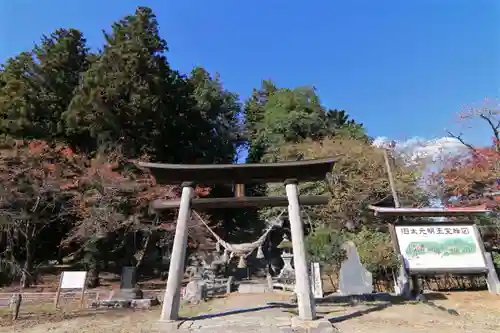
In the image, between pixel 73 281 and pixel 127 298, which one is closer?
pixel 73 281

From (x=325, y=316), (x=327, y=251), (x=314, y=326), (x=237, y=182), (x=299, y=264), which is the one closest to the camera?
(x=314, y=326)

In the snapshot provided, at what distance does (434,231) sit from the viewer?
10984mm

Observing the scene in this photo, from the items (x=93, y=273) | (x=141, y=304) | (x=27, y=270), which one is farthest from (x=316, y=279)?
(x=27, y=270)

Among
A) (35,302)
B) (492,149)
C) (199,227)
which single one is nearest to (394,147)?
(492,149)

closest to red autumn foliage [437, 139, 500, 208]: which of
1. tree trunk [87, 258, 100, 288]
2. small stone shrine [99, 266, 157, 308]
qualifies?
small stone shrine [99, 266, 157, 308]

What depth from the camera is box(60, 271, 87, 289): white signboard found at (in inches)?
376

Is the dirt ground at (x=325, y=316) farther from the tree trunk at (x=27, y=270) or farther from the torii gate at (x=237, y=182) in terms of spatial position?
the tree trunk at (x=27, y=270)

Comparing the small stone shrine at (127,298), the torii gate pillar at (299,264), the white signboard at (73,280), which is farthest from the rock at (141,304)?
the torii gate pillar at (299,264)

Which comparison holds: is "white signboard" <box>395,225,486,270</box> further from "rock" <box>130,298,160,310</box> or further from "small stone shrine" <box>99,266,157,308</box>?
"small stone shrine" <box>99,266,157,308</box>

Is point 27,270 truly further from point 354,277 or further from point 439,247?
point 439,247

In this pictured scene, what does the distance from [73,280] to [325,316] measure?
7533 mm

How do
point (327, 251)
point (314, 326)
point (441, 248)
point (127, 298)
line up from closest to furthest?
point (314, 326)
point (127, 298)
point (441, 248)
point (327, 251)

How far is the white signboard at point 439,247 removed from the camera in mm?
10570

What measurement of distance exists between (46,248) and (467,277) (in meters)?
21.2
